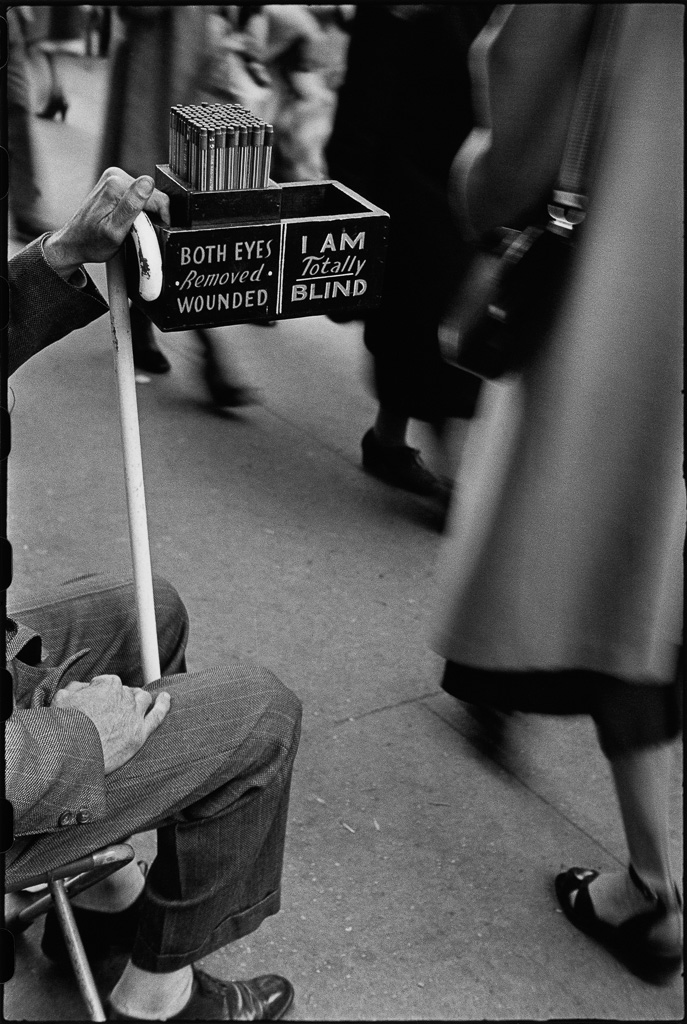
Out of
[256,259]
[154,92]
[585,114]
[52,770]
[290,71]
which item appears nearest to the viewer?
[52,770]

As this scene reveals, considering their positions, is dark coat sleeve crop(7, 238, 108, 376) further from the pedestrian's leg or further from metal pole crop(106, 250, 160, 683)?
the pedestrian's leg

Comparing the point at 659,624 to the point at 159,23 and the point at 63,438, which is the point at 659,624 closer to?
the point at 63,438

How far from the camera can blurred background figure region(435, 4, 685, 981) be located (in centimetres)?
182

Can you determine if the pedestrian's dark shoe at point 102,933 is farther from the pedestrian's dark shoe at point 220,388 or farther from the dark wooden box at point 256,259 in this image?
the pedestrian's dark shoe at point 220,388

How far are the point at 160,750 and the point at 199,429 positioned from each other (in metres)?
2.27

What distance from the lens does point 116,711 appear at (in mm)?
1640

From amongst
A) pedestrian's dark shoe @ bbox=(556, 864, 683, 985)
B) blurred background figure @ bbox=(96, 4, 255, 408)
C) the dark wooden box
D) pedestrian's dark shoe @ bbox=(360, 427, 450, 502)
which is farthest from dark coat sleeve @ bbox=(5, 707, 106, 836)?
blurred background figure @ bbox=(96, 4, 255, 408)

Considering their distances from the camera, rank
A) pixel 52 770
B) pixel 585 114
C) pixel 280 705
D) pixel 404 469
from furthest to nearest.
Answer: pixel 404 469 → pixel 585 114 → pixel 280 705 → pixel 52 770

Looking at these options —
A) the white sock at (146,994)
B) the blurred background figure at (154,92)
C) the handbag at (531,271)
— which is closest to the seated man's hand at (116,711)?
the white sock at (146,994)

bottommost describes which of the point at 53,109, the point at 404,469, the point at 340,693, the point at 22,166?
the point at 340,693

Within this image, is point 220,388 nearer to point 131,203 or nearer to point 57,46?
point 131,203

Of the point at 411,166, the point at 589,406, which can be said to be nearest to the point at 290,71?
the point at 411,166

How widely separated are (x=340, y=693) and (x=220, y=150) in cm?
152

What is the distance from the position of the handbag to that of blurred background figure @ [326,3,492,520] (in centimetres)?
103
